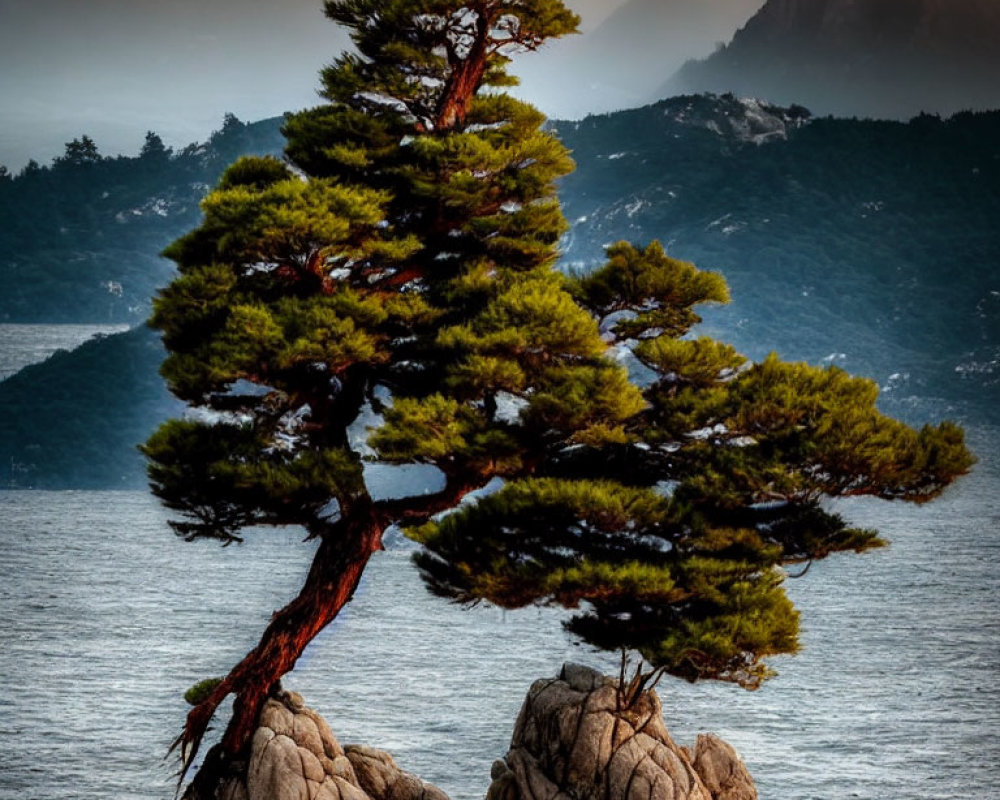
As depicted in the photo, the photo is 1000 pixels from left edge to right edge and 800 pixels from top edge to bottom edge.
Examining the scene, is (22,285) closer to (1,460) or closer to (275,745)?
(1,460)

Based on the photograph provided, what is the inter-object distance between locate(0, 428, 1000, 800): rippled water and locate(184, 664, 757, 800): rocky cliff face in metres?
2.57

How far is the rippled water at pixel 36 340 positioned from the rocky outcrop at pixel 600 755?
118 feet

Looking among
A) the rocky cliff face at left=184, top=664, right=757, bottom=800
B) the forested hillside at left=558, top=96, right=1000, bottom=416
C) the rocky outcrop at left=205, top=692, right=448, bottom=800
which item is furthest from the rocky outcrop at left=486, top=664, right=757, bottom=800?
the forested hillside at left=558, top=96, right=1000, bottom=416

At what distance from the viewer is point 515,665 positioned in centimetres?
2122

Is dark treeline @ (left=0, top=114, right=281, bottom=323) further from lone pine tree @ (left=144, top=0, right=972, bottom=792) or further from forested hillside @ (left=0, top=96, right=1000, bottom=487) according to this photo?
lone pine tree @ (left=144, top=0, right=972, bottom=792)

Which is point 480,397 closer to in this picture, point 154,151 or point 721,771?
point 721,771

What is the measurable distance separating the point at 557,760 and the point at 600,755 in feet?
1.03

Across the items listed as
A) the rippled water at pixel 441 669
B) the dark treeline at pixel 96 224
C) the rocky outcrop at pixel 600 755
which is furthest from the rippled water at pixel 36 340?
the rocky outcrop at pixel 600 755

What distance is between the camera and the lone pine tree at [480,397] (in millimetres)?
6996

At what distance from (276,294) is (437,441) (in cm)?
164

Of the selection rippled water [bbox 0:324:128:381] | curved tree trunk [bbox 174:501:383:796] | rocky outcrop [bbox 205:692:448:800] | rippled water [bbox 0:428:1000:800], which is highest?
rippled water [bbox 0:324:128:381]

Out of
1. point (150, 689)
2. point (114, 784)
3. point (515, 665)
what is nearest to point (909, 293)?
point (515, 665)

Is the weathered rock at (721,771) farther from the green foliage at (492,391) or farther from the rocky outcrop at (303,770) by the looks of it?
the rocky outcrop at (303,770)

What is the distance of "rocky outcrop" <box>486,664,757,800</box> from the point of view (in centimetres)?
721
